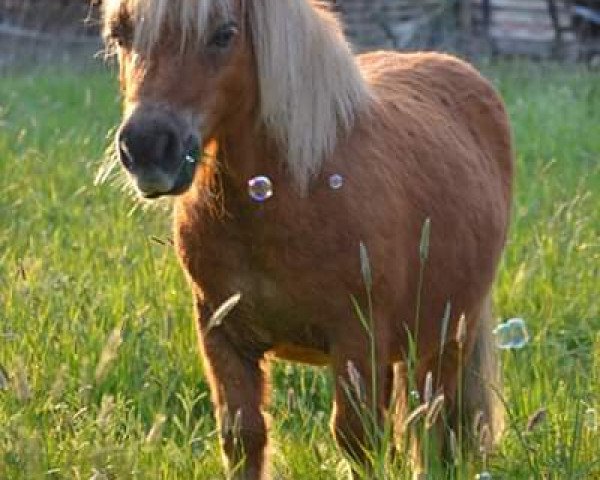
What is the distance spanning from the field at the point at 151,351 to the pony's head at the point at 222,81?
409mm

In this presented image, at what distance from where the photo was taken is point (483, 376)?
4.15 m

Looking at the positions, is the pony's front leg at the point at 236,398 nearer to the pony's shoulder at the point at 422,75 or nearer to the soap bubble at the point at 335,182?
the soap bubble at the point at 335,182

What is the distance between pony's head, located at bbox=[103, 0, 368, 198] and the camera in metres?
2.89

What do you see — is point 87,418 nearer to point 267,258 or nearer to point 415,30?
point 267,258

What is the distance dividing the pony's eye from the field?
639mm

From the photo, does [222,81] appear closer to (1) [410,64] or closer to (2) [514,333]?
(2) [514,333]

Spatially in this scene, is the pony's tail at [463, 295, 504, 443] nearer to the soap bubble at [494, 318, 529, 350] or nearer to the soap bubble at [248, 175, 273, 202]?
the soap bubble at [494, 318, 529, 350]

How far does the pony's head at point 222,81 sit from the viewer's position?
2887 millimetres

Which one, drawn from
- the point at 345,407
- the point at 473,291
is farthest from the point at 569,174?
the point at 345,407

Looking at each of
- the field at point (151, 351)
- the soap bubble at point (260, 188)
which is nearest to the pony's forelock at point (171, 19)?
the soap bubble at point (260, 188)

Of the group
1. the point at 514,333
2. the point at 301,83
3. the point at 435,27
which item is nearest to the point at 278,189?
the point at 301,83

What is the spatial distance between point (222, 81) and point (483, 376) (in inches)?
58.9

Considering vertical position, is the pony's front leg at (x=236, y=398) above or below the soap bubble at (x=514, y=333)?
below

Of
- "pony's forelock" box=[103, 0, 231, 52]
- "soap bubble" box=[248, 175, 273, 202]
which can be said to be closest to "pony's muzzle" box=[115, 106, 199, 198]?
"pony's forelock" box=[103, 0, 231, 52]
